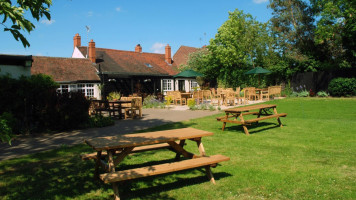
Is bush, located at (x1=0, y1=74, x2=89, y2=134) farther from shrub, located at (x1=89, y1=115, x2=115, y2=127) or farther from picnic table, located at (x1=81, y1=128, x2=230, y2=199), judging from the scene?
picnic table, located at (x1=81, y1=128, x2=230, y2=199)

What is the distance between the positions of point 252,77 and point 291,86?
3256mm

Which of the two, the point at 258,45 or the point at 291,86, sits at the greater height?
the point at 258,45

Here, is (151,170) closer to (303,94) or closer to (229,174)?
(229,174)

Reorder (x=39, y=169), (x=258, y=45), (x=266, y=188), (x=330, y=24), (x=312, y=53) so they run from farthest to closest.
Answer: (x=258, y=45) < (x=312, y=53) < (x=330, y=24) < (x=39, y=169) < (x=266, y=188)

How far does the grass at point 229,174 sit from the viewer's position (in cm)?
388

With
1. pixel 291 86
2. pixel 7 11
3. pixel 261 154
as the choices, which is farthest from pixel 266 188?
pixel 291 86

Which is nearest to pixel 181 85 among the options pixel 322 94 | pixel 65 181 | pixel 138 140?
pixel 322 94

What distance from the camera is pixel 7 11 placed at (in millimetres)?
2770

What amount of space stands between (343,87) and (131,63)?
18.6 m

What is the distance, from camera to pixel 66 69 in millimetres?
23547

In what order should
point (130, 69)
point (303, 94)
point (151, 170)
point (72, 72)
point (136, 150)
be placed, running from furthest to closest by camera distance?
point (130, 69) < point (72, 72) < point (303, 94) < point (136, 150) < point (151, 170)

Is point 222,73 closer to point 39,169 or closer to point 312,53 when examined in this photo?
point 312,53

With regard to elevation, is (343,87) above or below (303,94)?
above

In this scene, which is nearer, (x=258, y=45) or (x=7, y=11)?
(x=7, y=11)
